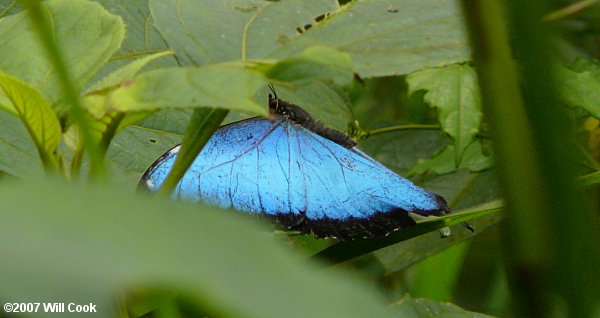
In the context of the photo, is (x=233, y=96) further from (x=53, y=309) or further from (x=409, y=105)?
(x=409, y=105)

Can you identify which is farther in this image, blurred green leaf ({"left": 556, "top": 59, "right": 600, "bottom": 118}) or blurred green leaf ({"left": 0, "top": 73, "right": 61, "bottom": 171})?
blurred green leaf ({"left": 556, "top": 59, "right": 600, "bottom": 118})

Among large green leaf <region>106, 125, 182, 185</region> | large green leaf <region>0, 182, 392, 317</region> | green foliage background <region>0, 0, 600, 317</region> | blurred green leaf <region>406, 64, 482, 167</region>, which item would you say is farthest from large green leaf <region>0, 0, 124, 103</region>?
blurred green leaf <region>406, 64, 482, 167</region>

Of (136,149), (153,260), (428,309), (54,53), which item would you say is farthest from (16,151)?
(153,260)

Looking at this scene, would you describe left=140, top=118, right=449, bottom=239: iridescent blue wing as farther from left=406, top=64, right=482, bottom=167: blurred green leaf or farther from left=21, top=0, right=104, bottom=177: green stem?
left=21, top=0, right=104, bottom=177: green stem

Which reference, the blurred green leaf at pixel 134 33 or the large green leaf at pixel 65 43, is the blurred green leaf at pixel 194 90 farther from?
the blurred green leaf at pixel 134 33

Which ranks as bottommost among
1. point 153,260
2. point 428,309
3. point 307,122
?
point 428,309

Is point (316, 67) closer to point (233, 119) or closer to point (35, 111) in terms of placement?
point (35, 111)

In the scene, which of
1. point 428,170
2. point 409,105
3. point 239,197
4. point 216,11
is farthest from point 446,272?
point 216,11

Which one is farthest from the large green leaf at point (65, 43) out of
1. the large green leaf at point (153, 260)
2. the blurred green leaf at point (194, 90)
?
the large green leaf at point (153, 260)
